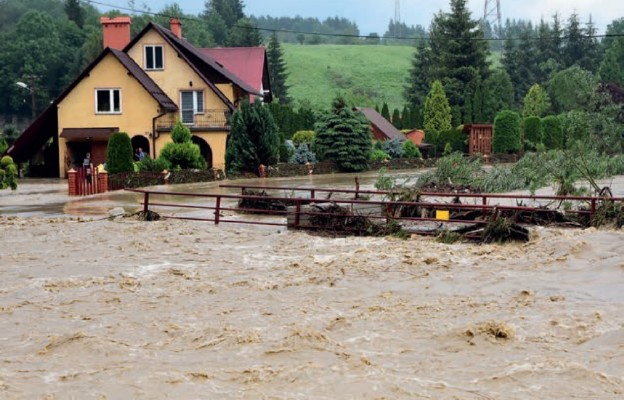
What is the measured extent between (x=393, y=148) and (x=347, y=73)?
73016 mm

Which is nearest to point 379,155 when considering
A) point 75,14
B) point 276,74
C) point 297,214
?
point 297,214

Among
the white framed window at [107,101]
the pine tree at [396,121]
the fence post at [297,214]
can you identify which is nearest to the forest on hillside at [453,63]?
the pine tree at [396,121]

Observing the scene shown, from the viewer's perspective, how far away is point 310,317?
486 inches

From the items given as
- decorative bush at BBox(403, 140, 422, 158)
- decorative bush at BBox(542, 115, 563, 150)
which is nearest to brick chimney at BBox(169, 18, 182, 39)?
decorative bush at BBox(403, 140, 422, 158)

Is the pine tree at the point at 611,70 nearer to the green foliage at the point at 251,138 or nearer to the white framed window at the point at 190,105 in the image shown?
the white framed window at the point at 190,105

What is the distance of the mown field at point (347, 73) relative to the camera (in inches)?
4449

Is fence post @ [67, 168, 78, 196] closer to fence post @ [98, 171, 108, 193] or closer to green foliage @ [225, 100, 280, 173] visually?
fence post @ [98, 171, 108, 193]

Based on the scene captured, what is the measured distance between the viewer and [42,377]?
966 cm

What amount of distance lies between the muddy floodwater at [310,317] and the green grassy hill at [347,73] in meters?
81.2

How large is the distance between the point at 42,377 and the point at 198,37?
11556 cm

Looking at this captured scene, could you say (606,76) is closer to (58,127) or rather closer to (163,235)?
(58,127)

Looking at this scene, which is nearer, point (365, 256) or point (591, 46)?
point (365, 256)

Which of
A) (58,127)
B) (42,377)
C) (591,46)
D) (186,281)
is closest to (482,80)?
(591,46)

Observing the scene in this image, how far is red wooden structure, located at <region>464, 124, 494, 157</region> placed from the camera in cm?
6134
